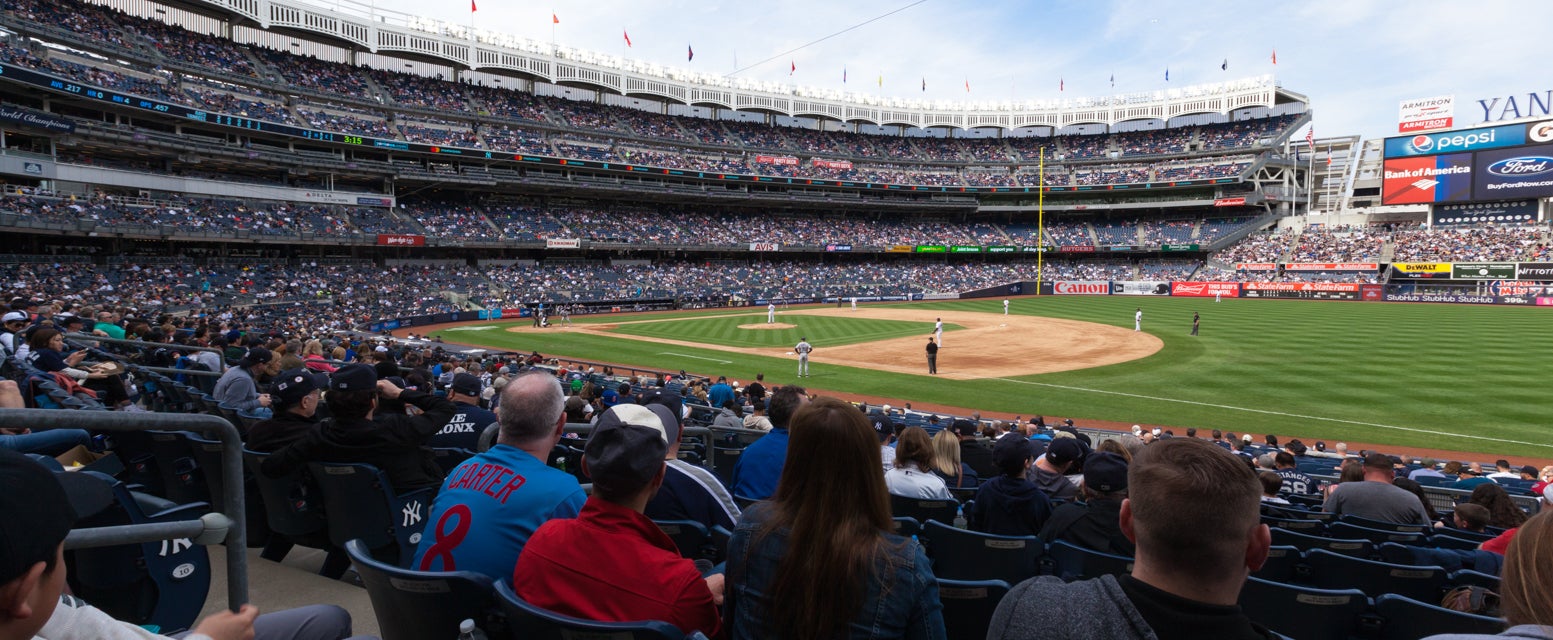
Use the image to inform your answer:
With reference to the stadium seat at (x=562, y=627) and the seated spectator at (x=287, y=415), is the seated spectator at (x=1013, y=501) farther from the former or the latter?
the seated spectator at (x=287, y=415)

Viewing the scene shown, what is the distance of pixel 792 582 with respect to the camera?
256 centimetres

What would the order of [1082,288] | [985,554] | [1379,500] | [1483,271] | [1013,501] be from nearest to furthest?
[985,554], [1013,501], [1379,500], [1483,271], [1082,288]

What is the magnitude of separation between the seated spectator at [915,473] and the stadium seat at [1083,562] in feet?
4.85

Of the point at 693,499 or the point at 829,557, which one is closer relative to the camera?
the point at 829,557

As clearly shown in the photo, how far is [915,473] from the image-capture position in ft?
20.8

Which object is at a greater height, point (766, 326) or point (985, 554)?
point (985, 554)

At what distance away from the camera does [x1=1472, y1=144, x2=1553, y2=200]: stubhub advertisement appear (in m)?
61.3

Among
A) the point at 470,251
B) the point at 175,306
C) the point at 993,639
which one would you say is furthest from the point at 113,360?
the point at 470,251

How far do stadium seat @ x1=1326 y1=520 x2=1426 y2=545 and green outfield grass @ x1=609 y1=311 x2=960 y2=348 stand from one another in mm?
28835

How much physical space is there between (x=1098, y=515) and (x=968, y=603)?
1.38 m

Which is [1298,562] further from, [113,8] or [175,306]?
[113,8]

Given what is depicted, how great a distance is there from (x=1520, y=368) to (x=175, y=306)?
186 ft

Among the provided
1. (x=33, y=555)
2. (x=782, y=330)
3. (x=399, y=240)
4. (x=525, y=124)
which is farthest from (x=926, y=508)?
(x=525, y=124)

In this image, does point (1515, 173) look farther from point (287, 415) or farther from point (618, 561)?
point (287, 415)
